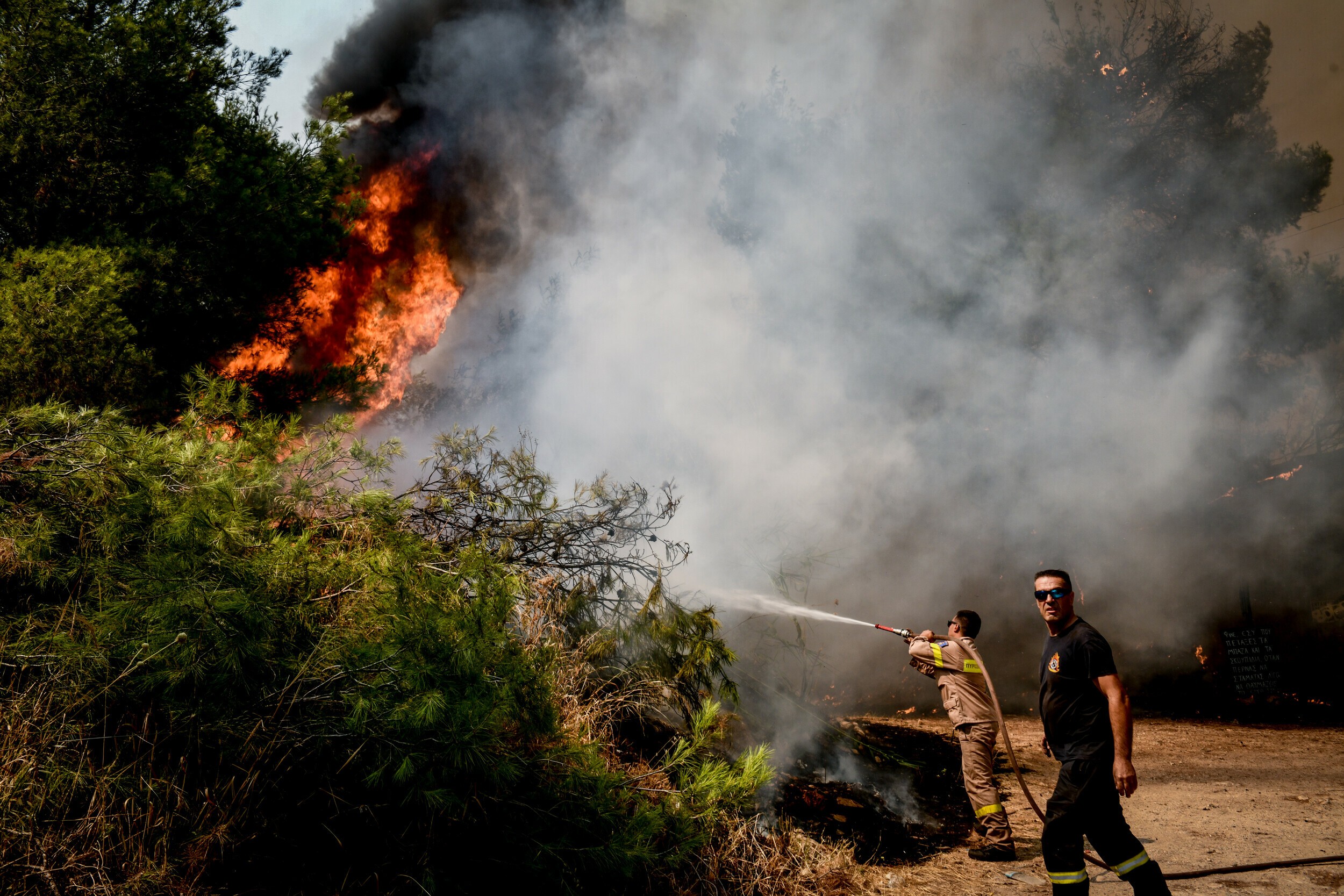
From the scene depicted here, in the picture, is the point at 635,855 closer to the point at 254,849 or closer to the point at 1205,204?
the point at 254,849

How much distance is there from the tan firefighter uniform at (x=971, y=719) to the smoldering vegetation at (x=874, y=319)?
21.7 feet

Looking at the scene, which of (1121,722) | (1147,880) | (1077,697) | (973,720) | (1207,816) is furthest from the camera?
(1207,816)

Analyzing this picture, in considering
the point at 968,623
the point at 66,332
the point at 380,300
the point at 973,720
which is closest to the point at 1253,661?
the point at 968,623

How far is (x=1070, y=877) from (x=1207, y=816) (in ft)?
10.9

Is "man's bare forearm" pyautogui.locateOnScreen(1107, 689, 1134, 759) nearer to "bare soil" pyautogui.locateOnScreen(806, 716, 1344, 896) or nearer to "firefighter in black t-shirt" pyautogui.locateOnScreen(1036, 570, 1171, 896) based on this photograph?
"firefighter in black t-shirt" pyautogui.locateOnScreen(1036, 570, 1171, 896)

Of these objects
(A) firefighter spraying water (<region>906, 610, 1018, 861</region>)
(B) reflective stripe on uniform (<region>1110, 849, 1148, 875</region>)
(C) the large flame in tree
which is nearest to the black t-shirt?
(B) reflective stripe on uniform (<region>1110, 849, 1148, 875</region>)

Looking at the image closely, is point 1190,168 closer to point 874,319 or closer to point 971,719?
point 874,319

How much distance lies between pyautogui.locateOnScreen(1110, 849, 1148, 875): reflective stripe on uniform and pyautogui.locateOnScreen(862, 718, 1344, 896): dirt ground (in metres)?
1.01

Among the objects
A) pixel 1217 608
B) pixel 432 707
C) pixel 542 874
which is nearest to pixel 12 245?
pixel 432 707

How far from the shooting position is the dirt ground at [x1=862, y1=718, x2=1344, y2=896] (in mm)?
4051

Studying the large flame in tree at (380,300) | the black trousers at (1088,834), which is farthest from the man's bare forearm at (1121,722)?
the large flame in tree at (380,300)

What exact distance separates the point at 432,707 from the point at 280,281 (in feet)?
21.0

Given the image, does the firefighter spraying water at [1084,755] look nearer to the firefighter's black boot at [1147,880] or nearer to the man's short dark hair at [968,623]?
the firefighter's black boot at [1147,880]

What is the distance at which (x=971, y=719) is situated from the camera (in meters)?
4.99
